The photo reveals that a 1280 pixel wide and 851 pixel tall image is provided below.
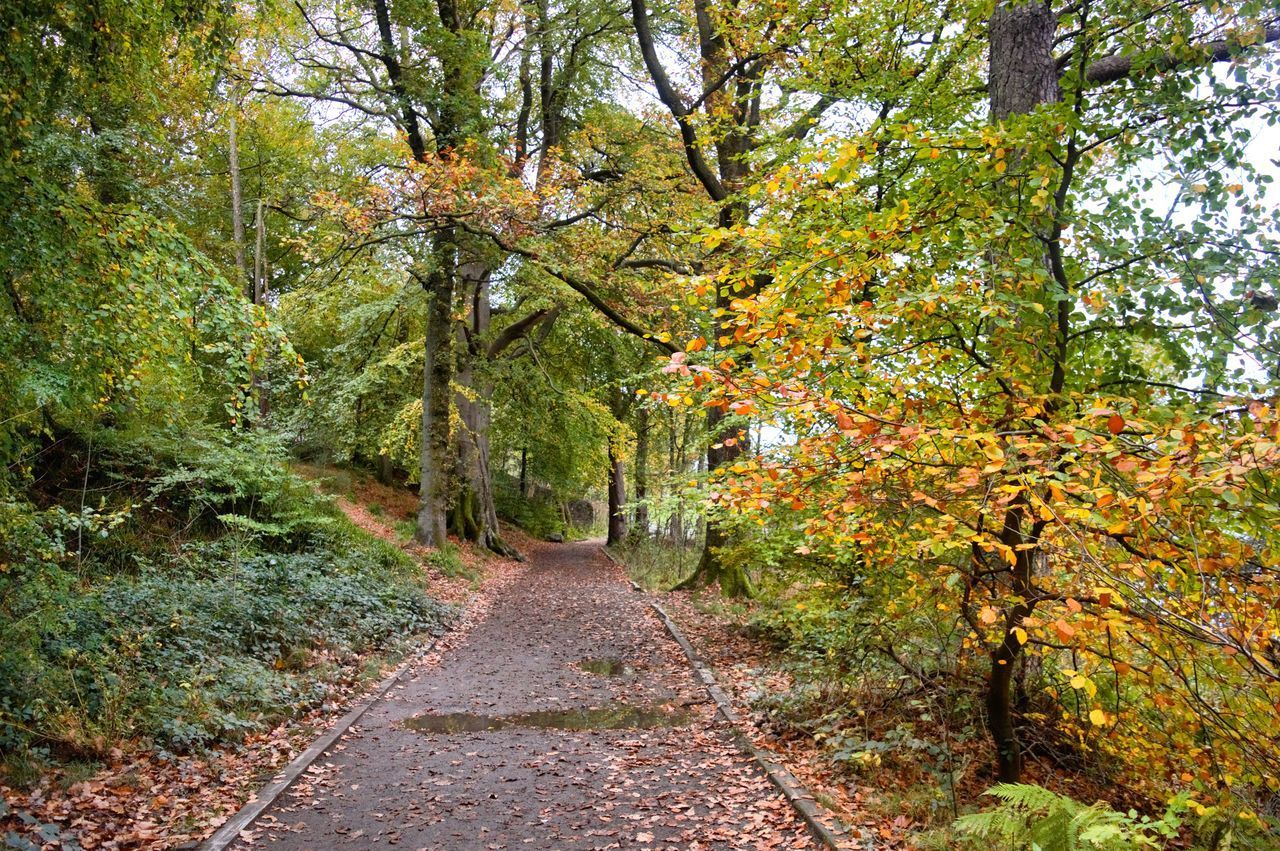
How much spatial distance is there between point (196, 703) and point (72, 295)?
10.2 feet

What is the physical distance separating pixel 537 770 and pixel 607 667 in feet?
12.2

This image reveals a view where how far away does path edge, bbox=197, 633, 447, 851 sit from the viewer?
4406 millimetres

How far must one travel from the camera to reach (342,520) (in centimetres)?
1380

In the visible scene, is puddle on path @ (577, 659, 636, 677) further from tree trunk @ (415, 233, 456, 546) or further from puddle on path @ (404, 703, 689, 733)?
tree trunk @ (415, 233, 456, 546)

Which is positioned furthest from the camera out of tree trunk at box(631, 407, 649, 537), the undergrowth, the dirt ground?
tree trunk at box(631, 407, 649, 537)

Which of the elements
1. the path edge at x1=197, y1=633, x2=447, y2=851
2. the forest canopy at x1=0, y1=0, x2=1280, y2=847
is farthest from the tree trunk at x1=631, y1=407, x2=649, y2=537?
the path edge at x1=197, y1=633, x2=447, y2=851

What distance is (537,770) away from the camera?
585 centimetres

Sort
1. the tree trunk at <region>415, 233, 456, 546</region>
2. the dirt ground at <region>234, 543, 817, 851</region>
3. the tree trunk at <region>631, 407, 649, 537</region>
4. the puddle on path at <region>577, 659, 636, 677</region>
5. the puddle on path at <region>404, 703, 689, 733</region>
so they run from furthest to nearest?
the tree trunk at <region>631, 407, 649, 537</region>
the tree trunk at <region>415, 233, 456, 546</region>
the puddle on path at <region>577, 659, 636, 677</region>
the puddle on path at <region>404, 703, 689, 733</region>
the dirt ground at <region>234, 543, 817, 851</region>

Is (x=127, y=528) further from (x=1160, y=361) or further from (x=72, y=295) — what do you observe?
(x=1160, y=361)

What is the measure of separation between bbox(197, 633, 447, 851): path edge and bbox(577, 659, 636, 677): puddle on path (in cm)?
242

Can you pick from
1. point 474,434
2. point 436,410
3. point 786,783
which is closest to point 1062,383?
point 786,783

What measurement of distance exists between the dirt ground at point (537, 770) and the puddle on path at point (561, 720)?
0.02 m

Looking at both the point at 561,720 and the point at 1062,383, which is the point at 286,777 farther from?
the point at 1062,383

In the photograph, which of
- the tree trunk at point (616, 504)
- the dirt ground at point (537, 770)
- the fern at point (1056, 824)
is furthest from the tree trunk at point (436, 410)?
the fern at point (1056, 824)
